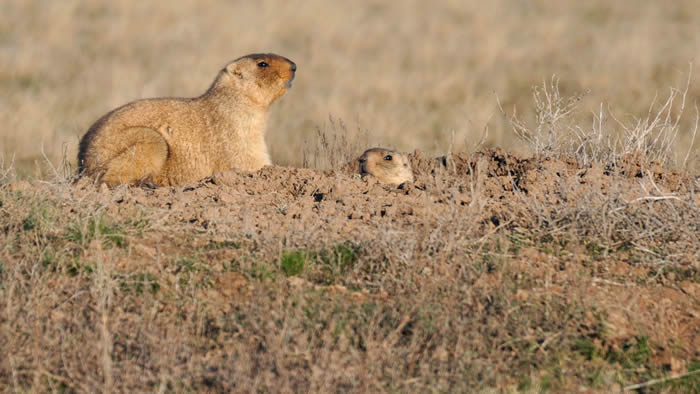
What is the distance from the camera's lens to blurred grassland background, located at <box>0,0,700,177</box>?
14.4 m

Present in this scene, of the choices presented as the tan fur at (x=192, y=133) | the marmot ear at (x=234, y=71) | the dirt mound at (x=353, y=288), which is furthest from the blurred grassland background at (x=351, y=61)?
the dirt mound at (x=353, y=288)

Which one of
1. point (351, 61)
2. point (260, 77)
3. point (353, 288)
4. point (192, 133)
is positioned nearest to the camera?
point (353, 288)

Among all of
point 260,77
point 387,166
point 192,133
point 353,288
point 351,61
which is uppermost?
point 351,61

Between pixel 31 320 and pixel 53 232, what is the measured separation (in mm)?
975

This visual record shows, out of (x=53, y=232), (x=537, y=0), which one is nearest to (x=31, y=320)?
(x=53, y=232)

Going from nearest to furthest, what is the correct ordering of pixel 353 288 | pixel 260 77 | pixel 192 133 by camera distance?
1. pixel 353 288
2. pixel 192 133
3. pixel 260 77

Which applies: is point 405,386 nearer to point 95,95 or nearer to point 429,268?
point 429,268

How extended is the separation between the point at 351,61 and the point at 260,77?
1065 cm

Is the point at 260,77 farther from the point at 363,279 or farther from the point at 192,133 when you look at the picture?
the point at 363,279

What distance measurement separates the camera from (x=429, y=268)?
206 inches

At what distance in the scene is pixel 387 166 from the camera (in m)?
8.01

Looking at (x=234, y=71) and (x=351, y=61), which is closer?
(x=234, y=71)

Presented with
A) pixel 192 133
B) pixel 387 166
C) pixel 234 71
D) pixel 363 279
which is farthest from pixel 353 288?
pixel 234 71

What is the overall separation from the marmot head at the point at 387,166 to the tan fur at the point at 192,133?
0.94 metres
